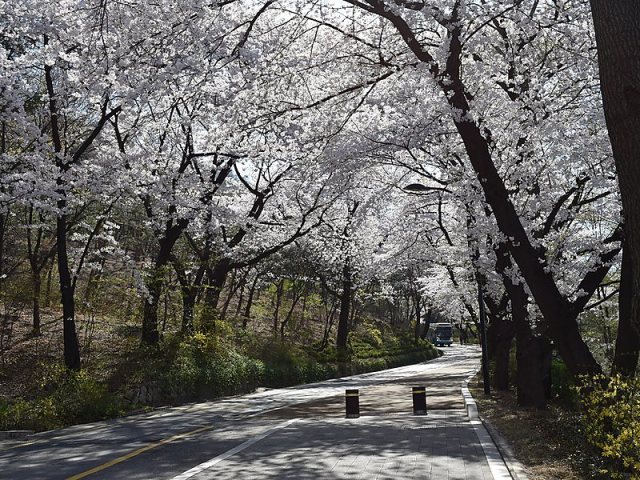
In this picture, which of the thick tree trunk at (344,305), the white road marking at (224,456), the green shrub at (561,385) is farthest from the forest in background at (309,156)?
the thick tree trunk at (344,305)

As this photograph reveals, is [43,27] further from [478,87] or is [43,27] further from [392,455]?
[392,455]

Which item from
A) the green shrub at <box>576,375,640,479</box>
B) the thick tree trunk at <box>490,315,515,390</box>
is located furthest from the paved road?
the thick tree trunk at <box>490,315,515,390</box>

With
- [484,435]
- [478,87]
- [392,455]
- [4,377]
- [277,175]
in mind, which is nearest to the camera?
[392,455]

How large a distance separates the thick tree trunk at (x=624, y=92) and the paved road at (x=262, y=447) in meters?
4.50

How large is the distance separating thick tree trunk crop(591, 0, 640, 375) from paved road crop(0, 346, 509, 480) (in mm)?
4500

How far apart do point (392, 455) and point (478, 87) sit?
340 inches

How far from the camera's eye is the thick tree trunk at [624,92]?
16.9 feet

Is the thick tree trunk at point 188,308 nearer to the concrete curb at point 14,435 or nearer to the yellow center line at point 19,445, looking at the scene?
the concrete curb at point 14,435

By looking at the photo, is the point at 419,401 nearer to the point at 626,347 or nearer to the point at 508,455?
the point at 508,455

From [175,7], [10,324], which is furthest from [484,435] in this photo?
[10,324]

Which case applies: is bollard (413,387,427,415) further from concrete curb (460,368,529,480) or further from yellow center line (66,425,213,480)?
yellow center line (66,425,213,480)

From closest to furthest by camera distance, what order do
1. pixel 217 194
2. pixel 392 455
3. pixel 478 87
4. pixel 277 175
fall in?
1. pixel 392 455
2. pixel 478 87
3. pixel 217 194
4. pixel 277 175

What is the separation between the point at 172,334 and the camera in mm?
22453

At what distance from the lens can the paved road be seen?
9.05 metres
